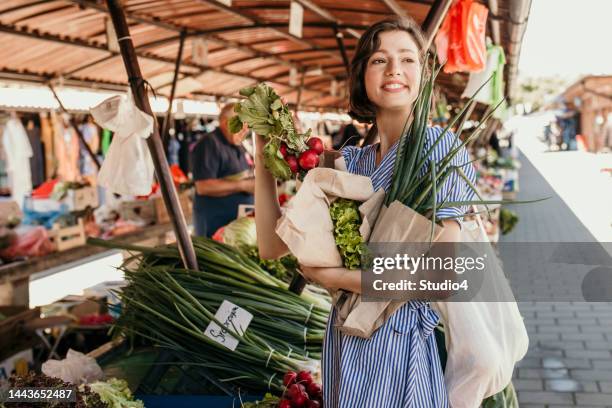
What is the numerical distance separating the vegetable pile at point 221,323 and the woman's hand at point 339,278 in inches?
35.4

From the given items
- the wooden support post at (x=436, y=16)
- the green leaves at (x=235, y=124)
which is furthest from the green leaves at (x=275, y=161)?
the wooden support post at (x=436, y=16)

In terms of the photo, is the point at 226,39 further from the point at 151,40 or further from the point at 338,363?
the point at 338,363

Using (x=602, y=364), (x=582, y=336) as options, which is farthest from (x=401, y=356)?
(x=582, y=336)

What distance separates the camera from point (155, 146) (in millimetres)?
2729

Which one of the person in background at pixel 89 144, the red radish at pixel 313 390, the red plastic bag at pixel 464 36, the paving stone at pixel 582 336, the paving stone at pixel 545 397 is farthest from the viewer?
the person in background at pixel 89 144

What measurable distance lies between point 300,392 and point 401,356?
0.68 metres

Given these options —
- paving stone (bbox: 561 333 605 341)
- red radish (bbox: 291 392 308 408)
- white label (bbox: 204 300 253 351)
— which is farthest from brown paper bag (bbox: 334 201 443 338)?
paving stone (bbox: 561 333 605 341)

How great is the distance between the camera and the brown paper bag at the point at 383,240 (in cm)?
151

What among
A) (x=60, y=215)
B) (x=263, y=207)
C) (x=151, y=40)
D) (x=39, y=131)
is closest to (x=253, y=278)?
(x=263, y=207)

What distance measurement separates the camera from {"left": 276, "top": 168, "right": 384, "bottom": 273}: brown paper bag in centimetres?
159

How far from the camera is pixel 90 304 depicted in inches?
177

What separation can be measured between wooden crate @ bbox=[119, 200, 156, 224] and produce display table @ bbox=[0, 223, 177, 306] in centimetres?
37

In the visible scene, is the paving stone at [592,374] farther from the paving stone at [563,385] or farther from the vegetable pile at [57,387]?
the vegetable pile at [57,387]

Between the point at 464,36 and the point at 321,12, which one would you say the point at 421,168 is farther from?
the point at 321,12
